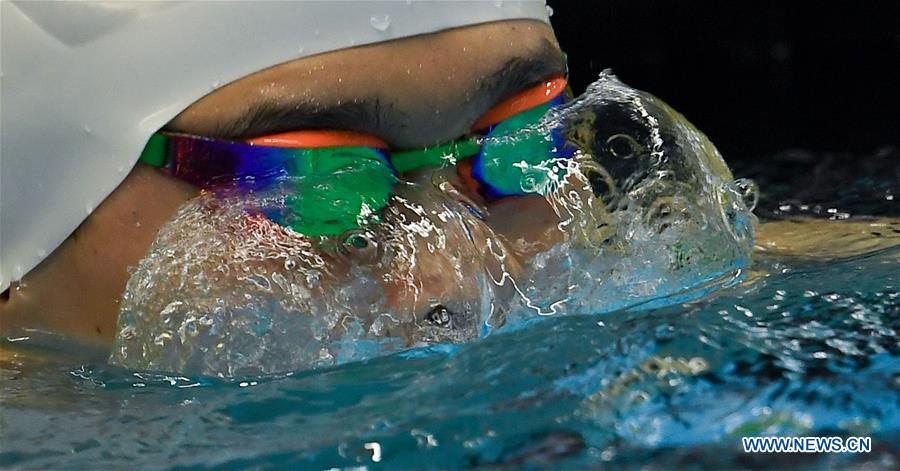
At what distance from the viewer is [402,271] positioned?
1.11 metres

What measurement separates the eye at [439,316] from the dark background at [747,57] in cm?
188

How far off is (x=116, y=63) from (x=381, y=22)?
284mm

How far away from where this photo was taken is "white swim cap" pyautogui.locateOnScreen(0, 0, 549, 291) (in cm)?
116

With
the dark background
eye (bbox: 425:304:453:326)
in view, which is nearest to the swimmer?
eye (bbox: 425:304:453:326)

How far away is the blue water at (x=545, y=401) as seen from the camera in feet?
2.63

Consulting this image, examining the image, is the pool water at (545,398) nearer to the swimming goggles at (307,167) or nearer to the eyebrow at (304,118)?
the swimming goggles at (307,167)

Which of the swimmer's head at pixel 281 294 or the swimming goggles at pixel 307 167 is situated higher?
the swimming goggles at pixel 307 167

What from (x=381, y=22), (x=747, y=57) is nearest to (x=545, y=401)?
(x=381, y=22)

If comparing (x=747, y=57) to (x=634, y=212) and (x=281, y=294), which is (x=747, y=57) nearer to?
(x=634, y=212)

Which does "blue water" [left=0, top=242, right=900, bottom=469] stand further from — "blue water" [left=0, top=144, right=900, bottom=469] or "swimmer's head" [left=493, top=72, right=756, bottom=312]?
"swimmer's head" [left=493, top=72, right=756, bottom=312]

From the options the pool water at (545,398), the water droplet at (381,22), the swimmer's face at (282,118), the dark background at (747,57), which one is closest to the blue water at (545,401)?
the pool water at (545,398)

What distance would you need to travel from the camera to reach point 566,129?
1334mm

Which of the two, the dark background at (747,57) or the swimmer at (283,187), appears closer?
the swimmer at (283,187)

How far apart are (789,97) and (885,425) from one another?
232 centimetres
